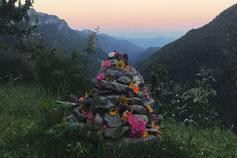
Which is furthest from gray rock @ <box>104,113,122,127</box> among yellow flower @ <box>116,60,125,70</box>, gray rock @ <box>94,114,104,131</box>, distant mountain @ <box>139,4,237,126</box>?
distant mountain @ <box>139,4,237,126</box>

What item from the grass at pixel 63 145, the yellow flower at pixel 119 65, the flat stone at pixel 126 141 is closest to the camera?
the grass at pixel 63 145

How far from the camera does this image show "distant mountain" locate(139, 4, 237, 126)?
154ft

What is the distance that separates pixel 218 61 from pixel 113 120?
192ft

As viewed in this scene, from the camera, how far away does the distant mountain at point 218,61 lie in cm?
4700

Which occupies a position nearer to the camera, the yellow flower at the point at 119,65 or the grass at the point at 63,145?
the grass at the point at 63,145

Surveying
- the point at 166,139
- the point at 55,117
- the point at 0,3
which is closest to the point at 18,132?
the point at 55,117

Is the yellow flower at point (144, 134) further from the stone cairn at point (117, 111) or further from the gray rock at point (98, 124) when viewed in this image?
the gray rock at point (98, 124)

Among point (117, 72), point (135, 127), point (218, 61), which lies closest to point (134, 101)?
point (135, 127)

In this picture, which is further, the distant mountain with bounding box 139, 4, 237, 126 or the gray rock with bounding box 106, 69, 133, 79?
the distant mountain with bounding box 139, 4, 237, 126

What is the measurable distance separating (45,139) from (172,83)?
6026 millimetres

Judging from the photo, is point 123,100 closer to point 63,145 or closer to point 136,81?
point 136,81

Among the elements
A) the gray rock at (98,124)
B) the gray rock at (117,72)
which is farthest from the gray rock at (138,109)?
the gray rock at (117,72)

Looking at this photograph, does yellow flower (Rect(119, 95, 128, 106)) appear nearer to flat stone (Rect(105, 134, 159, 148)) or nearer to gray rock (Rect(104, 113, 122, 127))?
gray rock (Rect(104, 113, 122, 127))

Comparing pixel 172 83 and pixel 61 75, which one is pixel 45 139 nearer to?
pixel 61 75
